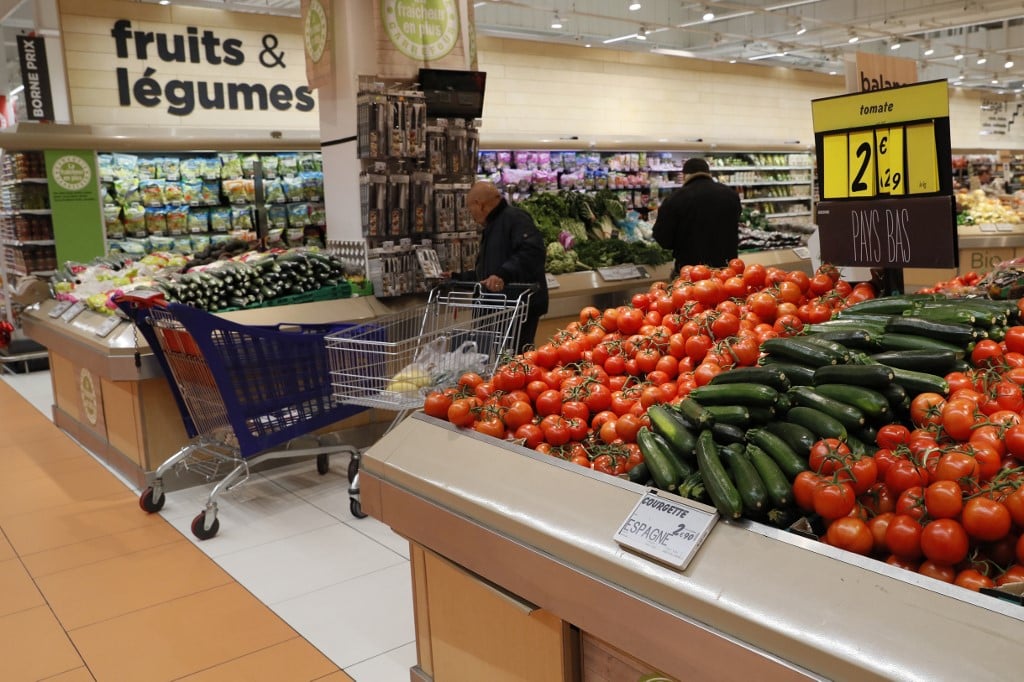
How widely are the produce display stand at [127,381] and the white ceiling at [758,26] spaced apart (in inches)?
248

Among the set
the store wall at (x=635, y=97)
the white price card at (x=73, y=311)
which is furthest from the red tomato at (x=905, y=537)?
the store wall at (x=635, y=97)

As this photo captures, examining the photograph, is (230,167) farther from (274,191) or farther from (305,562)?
(305,562)

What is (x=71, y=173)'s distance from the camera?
7984 millimetres

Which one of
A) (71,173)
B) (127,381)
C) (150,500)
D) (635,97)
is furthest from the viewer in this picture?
(635,97)

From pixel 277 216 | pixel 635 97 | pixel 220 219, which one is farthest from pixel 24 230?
pixel 635 97

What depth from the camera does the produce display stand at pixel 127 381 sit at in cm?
448

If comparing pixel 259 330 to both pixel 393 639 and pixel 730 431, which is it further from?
pixel 730 431

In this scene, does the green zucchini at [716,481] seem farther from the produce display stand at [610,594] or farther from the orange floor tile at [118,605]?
the orange floor tile at [118,605]

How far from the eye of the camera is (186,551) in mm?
3887

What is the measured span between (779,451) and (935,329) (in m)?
0.63

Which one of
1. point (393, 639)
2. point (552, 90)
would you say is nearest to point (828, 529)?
point (393, 639)

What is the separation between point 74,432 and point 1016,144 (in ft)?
85.0

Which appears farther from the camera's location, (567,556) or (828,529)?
(567,556)

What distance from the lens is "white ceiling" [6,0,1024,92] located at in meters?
12.6
